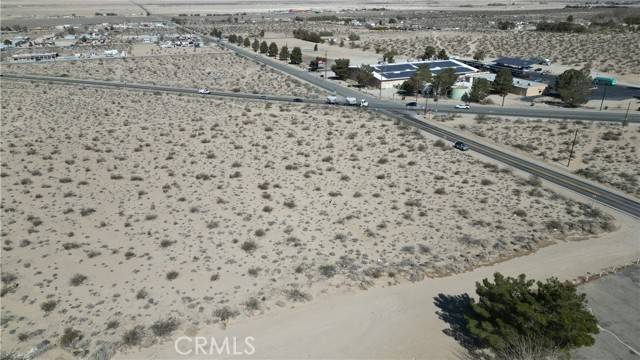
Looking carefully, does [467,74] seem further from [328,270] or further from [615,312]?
[328,270]

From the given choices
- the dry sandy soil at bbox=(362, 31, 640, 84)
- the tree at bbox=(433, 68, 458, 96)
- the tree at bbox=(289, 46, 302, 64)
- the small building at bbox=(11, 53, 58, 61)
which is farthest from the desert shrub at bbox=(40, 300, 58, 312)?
the dry sandy soil at bbox=(362, 31, 640, 84)

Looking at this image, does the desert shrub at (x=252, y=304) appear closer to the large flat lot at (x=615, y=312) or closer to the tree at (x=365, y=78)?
the large flat lot at (x=615, y=312)

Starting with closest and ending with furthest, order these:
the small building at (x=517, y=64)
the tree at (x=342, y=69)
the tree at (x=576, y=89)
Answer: the tree at (x=576, y=89) < the tree at (x=342, y=69) < the small building at (x=517, y=64)

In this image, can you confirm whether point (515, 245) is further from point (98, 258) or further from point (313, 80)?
point (313, 80)

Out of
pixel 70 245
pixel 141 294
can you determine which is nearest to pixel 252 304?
pixel 141 294

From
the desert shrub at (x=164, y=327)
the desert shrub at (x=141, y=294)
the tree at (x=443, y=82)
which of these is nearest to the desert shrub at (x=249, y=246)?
the desert shrub at (x=141, y=294)

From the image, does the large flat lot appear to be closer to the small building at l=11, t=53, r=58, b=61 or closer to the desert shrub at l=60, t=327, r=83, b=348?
the desert shrub at l=60, t=327, r=83, b=348
